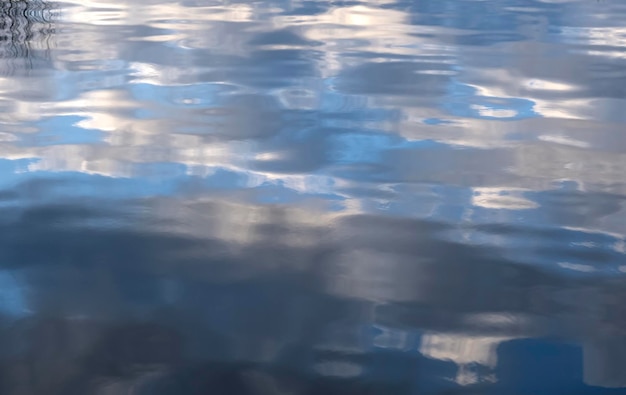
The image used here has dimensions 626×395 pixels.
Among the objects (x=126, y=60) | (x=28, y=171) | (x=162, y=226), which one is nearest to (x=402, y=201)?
(x=162, y=226)

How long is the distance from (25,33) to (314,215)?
5.73 meters

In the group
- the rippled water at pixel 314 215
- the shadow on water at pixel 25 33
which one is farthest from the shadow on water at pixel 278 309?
the shadow on water at pixel 25 33

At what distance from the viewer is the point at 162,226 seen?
4.73m

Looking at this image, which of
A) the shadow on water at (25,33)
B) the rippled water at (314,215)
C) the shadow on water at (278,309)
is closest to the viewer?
the shadow on water at (278,309)

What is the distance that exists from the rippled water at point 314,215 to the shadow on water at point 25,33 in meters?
0.08

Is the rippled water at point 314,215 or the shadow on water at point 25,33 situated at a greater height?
the shadow on water at point 25,33

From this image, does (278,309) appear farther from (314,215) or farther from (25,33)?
(25,33)

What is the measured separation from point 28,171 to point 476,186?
9.27 ft

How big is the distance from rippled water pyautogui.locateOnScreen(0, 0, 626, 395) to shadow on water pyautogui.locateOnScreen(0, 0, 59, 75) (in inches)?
3.2

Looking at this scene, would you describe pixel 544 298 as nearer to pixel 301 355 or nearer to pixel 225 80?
pixel 301 355

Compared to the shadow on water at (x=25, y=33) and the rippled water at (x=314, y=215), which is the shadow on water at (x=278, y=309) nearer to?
the rippled water at (x=314, y=215)

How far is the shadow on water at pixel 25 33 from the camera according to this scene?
321 inches

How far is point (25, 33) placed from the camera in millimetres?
9305

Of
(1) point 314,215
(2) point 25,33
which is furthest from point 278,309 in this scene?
(2) point 25,33
